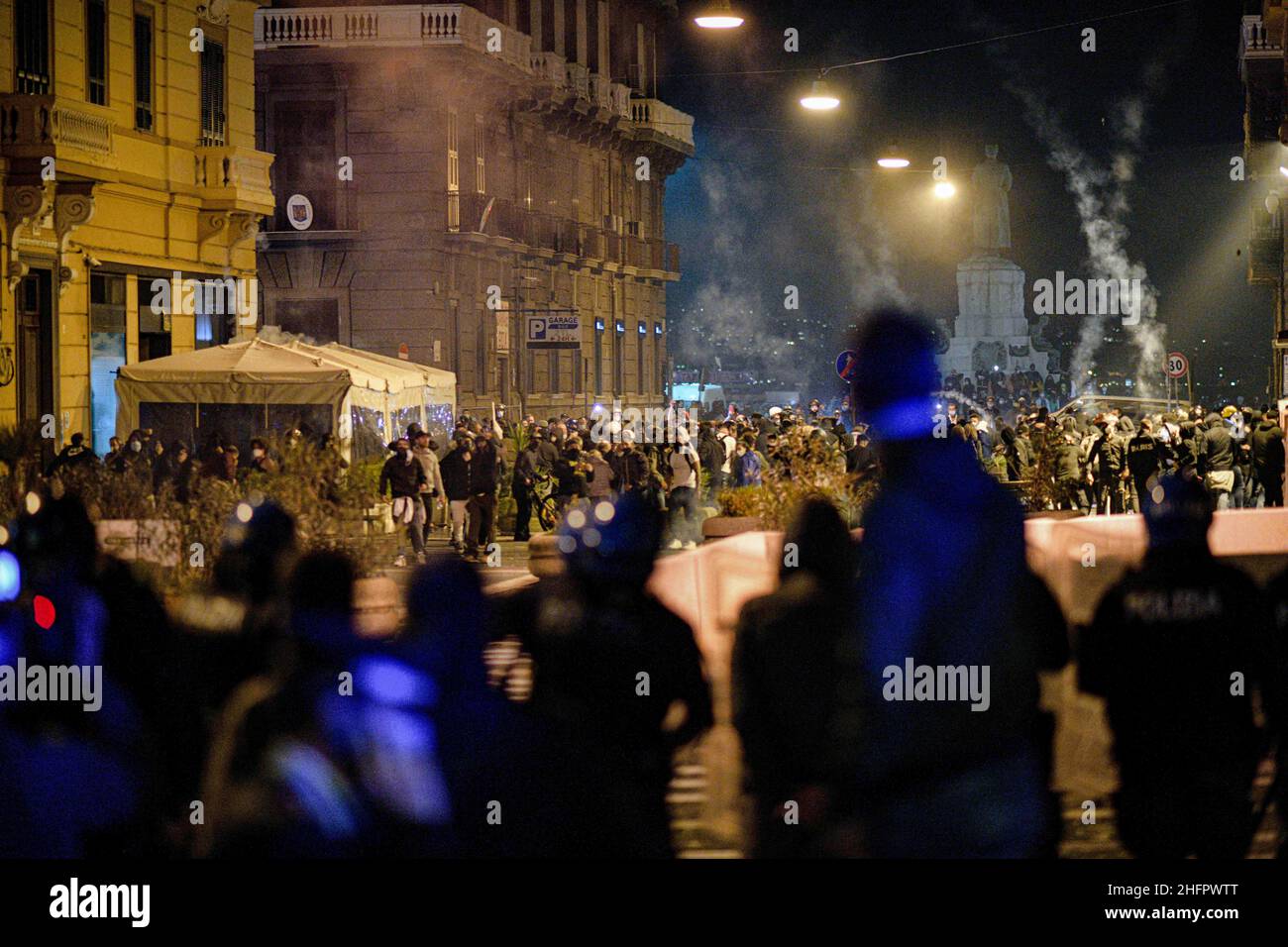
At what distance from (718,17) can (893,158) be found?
12467 millimetres

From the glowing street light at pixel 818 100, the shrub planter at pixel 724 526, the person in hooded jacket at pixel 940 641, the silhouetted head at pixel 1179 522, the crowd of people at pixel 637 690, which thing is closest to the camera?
the person in hooded jacket at pixel 940 641

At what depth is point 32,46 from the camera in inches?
1011

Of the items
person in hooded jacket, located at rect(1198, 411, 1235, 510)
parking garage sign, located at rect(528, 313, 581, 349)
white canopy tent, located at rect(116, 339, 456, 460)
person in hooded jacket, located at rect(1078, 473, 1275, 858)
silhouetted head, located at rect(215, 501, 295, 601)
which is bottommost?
person in hooded jacket, located at rect(1078, 473, 1275, 858)

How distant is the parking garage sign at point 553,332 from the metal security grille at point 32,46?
17.2 meters

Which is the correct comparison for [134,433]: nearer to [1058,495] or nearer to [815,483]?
[815,483]

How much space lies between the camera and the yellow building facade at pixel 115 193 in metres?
25.4

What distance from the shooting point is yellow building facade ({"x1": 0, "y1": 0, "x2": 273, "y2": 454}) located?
25.4m

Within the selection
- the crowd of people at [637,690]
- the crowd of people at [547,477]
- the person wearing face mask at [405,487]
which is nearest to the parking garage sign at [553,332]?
the crowd of people at [547,477]

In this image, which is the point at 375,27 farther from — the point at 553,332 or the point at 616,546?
the point at 616,546

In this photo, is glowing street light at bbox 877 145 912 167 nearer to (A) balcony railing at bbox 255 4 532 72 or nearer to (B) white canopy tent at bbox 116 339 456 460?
(B) white canopy tent at bbox 116 339 456 460

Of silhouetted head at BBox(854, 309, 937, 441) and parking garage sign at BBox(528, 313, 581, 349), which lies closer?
silhouetted head at BBox(854, 309, 937, 441)

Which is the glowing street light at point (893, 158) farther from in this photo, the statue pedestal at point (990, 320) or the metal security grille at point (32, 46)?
the statue pedestal at point (990, 320)

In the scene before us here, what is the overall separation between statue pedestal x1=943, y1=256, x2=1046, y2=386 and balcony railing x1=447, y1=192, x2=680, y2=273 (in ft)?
91.9

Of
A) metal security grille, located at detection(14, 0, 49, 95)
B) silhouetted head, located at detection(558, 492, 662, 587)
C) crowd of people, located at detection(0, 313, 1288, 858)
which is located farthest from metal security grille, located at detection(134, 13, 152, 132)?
silhouetted head, located at detection(558, 492, 662, 587)
